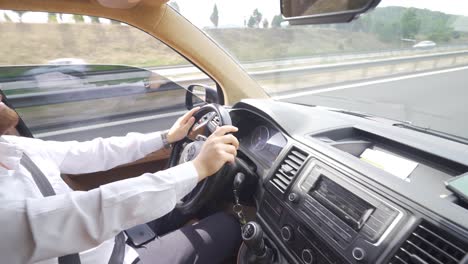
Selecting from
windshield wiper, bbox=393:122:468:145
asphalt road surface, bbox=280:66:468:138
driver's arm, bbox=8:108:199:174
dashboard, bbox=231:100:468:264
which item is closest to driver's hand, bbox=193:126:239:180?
dashboard, bbox=231:100:468:264

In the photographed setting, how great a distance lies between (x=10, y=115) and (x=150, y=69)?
4.89ft

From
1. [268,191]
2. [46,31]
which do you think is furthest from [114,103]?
[268,191]

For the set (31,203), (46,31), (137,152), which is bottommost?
(137,152)

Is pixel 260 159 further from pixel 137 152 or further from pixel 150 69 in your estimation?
pixel 150 69

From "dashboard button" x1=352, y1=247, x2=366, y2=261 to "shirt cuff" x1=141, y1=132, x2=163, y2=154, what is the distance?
122 cm

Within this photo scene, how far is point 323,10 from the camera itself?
0.98m

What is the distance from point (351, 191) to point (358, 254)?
250 mm

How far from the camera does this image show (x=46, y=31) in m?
2.25

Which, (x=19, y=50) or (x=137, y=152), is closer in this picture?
(x=137, y=152)

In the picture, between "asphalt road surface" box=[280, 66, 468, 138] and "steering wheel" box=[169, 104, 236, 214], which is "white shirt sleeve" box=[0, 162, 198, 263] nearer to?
"steering wheel" box=[169, 104, 236, 214]

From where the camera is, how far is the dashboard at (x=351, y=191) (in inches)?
41.3

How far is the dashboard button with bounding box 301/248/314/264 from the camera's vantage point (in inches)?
53.1

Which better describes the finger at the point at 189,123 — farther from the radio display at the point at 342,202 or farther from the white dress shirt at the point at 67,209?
the radio display at the point at 342,202

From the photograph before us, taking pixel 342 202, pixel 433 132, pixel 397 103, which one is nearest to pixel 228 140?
pixel 342 202
